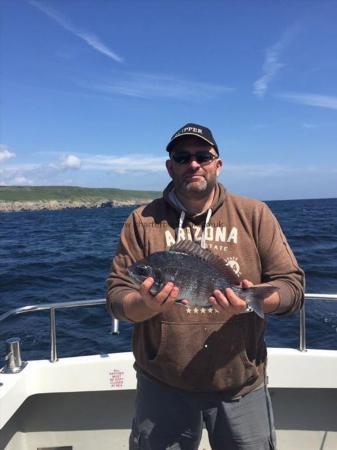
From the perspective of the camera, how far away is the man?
314 centimetres

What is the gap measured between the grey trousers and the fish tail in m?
0.77

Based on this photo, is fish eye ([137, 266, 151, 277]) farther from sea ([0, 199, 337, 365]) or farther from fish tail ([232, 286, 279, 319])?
sea ([0, 199, 337, 365])

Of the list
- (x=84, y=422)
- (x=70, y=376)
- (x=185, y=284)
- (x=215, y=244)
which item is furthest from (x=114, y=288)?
(x=84, y=422)

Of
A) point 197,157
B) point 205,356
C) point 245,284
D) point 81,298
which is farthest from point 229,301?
point 81,298

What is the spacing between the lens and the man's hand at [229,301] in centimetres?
291

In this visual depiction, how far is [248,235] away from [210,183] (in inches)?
20.0

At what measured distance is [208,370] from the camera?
3.13 metres

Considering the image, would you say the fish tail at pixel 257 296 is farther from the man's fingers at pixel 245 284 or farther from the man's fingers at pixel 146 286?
the man's fingers at pixel 146 286

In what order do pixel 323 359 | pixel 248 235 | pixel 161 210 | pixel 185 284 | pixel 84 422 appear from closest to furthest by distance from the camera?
pixel 185 284 < pixel 248 235 < pixel 161 210 < pixel 323 359 < pixel 84 422

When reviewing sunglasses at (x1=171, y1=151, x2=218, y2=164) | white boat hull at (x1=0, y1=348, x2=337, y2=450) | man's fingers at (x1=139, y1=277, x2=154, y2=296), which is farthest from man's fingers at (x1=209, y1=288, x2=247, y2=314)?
white boat hull at (x1=0, y1=348, x2=337, y2=450)

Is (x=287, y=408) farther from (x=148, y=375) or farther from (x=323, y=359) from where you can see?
(x=148, y=375)

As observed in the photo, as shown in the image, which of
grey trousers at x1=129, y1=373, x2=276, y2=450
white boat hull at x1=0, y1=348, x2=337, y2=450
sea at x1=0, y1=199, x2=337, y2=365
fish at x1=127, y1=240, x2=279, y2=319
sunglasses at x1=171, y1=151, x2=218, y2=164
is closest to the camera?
fish at x1=127, y1=240, x2=279, y2=319

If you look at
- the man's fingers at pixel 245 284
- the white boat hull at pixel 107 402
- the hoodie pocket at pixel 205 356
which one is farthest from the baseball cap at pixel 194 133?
the white boat hull at pixel 107 402

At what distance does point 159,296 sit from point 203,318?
0.47 m
